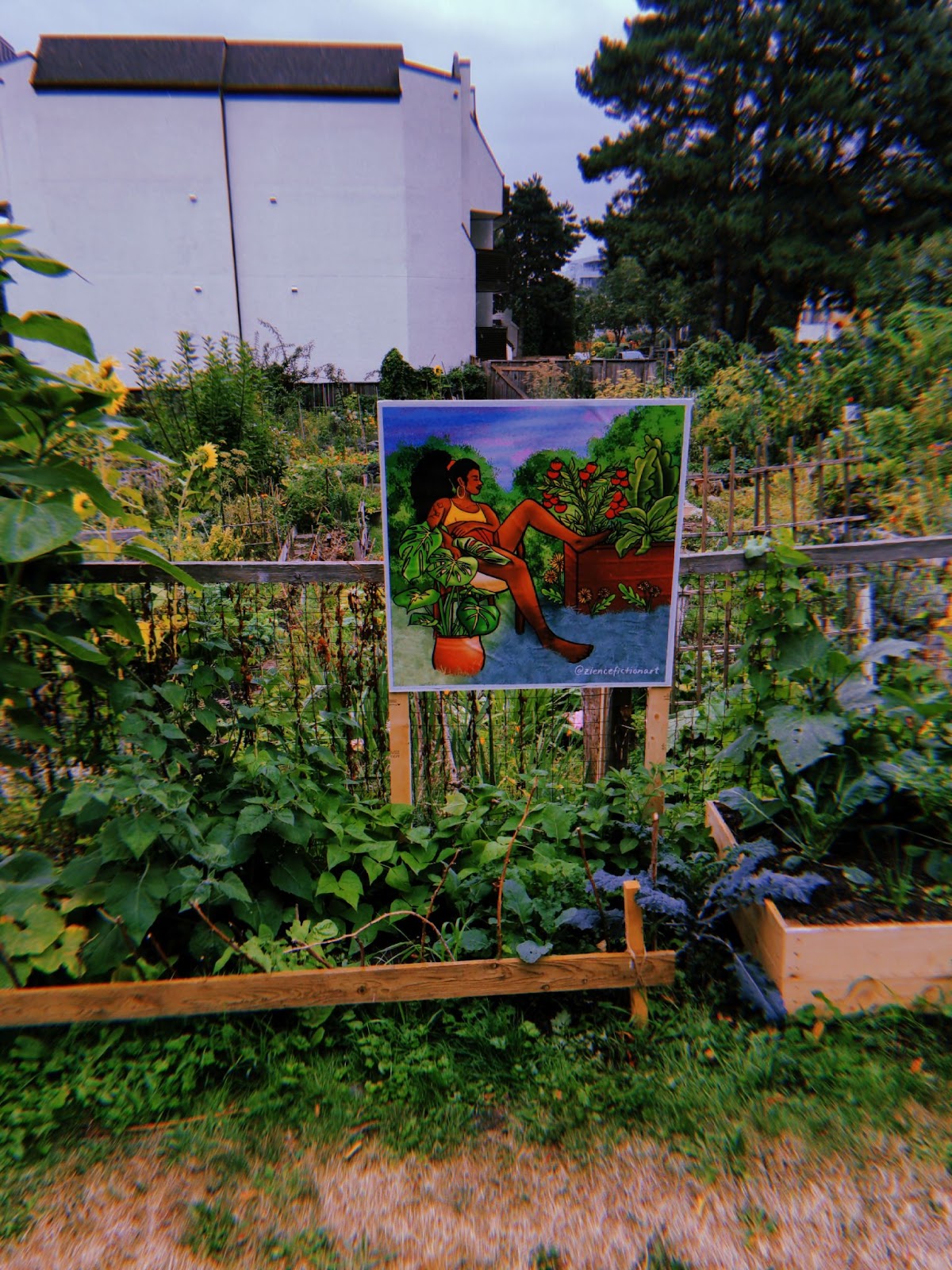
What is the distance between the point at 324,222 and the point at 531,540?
2522 cm

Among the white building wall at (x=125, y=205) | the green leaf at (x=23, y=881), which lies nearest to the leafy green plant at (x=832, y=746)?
the green leaf at (x=23, y=881)

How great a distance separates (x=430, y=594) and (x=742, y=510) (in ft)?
23.9

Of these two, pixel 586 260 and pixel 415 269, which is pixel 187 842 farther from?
pixel 586 260

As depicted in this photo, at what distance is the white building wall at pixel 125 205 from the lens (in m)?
23.4

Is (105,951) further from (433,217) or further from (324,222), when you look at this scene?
(433,217)

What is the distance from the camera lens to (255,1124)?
218cm

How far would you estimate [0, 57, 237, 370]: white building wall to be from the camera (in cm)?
2339

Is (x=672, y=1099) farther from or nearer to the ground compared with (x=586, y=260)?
nearer to the ground

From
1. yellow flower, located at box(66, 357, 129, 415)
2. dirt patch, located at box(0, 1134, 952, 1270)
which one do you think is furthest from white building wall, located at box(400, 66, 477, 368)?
dirt patch, located at box(0, 1134, 952, 1270)

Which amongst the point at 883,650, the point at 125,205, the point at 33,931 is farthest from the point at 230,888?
the point at 125,205

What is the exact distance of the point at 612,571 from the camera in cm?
293

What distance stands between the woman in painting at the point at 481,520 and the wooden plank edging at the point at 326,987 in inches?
45.3

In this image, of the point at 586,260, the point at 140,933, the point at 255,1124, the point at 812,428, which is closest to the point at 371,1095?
the point at 255,1124

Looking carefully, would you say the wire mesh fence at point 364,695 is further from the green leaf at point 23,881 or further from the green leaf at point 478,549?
the green leaf at point 478,549
